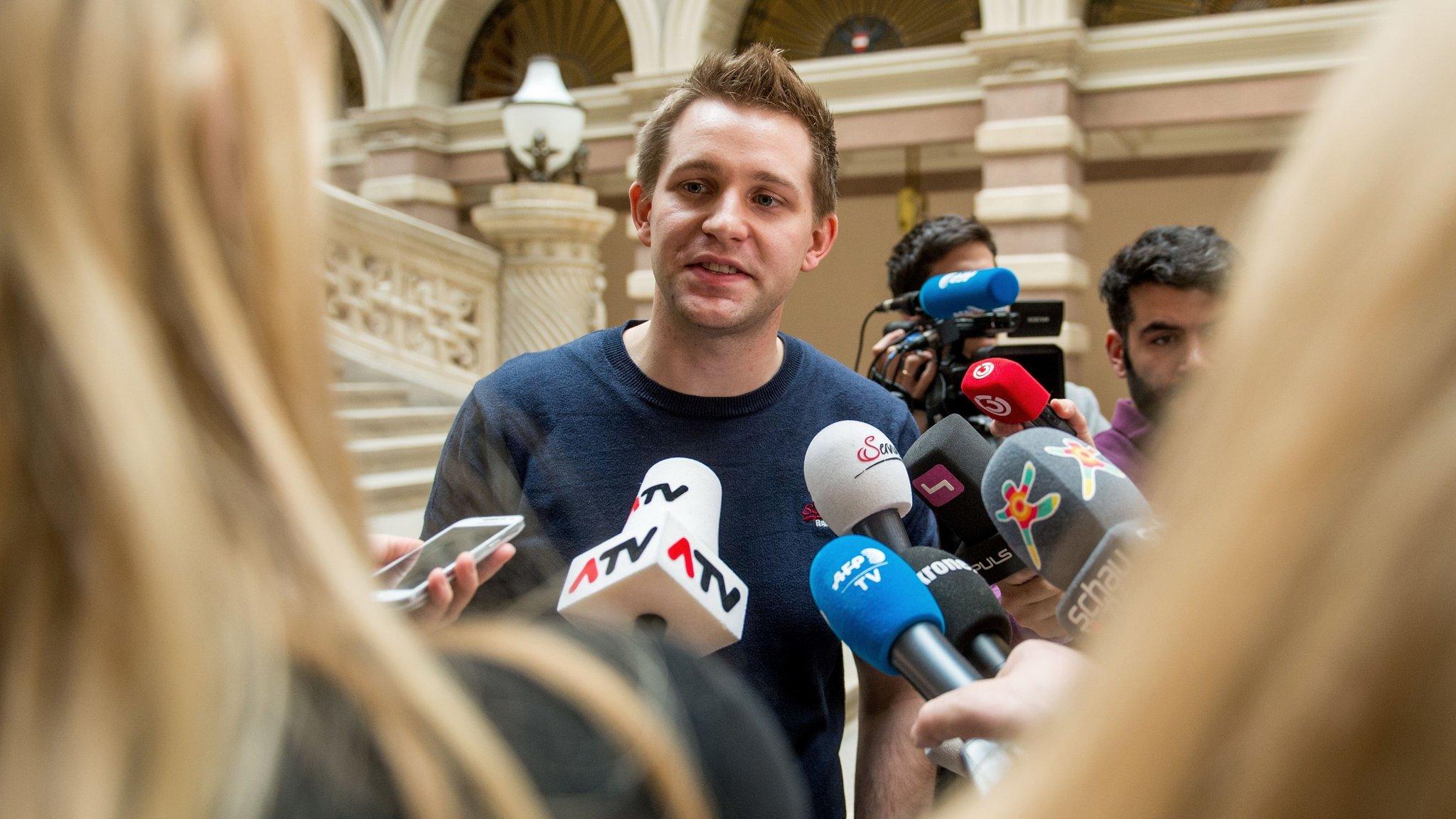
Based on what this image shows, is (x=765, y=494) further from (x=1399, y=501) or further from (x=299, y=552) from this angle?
(x=1399, y=501)

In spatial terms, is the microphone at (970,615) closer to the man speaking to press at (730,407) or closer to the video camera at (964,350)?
the man speaking to press at (730,407)

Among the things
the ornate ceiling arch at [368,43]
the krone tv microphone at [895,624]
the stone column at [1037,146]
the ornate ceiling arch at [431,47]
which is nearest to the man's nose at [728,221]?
the krone tv microphone at [895,624]

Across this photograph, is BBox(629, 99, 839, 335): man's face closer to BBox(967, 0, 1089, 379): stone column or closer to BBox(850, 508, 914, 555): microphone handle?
BBox(850, 508, 914, 555): microphone handle

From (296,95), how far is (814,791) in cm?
131

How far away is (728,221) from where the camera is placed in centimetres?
173

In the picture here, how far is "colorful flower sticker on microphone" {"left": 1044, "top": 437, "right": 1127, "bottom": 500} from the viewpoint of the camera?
894 mm

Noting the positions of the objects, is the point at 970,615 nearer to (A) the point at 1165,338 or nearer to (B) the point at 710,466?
(B) the point at 710,466

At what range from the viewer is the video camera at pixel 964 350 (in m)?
2.16

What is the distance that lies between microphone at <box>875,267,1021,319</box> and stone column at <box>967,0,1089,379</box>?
16.2 ft

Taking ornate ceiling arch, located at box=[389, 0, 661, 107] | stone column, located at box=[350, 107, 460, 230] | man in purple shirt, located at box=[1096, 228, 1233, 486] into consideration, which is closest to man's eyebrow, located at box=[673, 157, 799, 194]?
man in purple shirt, located at box=[1096, 228, 1233, 486]

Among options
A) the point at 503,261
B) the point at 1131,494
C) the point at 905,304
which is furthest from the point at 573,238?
the point at 1131,494

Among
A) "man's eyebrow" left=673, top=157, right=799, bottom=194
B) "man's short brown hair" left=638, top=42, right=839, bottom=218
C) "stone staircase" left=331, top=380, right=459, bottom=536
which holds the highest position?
"man's short brown hair" left=638, top=42, right=839, bottom=218

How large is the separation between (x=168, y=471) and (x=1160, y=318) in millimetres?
2131

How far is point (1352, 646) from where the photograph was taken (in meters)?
0.37
